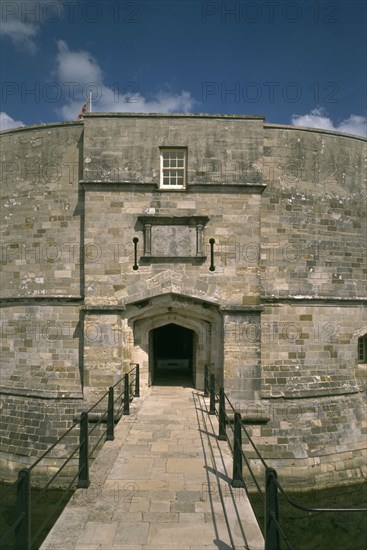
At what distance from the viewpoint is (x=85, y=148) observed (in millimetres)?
10500

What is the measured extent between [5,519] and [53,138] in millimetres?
9536

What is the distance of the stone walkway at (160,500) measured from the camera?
174 inches

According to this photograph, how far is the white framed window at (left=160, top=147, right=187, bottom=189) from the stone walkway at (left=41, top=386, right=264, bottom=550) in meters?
6.30

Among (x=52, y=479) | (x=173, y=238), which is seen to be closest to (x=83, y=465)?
(x=52, y=479)

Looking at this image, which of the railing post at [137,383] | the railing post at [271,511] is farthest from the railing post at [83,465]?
the railing post at [137,383]

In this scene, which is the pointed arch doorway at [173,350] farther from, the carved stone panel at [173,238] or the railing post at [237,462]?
the railing post at [237,462]

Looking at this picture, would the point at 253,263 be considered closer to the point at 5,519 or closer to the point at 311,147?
the point at 311,147

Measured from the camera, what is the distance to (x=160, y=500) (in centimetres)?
534

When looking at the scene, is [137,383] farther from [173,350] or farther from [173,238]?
[173,350]

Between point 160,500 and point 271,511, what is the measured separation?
6.51 ft

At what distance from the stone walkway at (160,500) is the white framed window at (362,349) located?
6.21 m

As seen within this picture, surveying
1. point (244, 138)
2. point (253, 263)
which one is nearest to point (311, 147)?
point (244, 138)

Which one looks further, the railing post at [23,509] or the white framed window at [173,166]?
the white framed window at [173,166]

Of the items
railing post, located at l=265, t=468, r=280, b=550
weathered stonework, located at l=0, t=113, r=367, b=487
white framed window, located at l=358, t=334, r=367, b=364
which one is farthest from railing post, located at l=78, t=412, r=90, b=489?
white framed window, located at l=358, t=334, r=367, b=364
